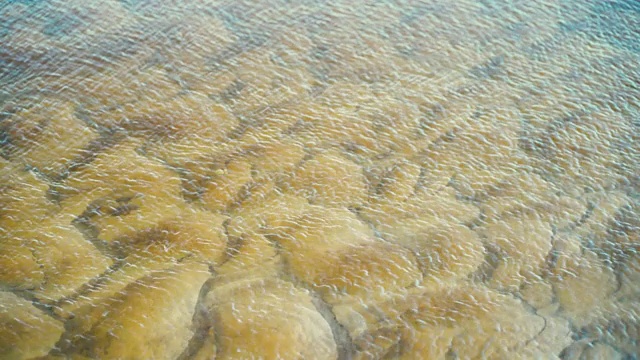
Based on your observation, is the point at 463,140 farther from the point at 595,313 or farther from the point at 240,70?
the point at 240,70

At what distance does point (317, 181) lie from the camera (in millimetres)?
7684

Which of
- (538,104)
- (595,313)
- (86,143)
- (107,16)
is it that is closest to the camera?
(595,313)

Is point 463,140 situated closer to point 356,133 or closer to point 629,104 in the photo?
point 356,133

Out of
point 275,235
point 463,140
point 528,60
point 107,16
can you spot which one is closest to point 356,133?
point 463,140

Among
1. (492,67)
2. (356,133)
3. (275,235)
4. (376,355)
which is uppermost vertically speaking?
(492,67)

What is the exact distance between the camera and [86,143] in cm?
809

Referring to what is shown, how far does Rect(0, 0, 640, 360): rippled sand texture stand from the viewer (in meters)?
5.98

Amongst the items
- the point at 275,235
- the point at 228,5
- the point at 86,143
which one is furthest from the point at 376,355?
the point at 228,5

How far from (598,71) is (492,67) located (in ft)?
5.33

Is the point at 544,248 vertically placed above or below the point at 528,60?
below

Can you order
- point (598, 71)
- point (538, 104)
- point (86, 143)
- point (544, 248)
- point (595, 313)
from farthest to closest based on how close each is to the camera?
1. point (598, 71)
2. point (538, 104)
3. point (86, 143)
4. point (544, 248)
5. point (595, 313)

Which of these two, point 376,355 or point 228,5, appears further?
point 228,5

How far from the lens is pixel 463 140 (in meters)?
8.37

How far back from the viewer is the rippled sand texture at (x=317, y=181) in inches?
236
